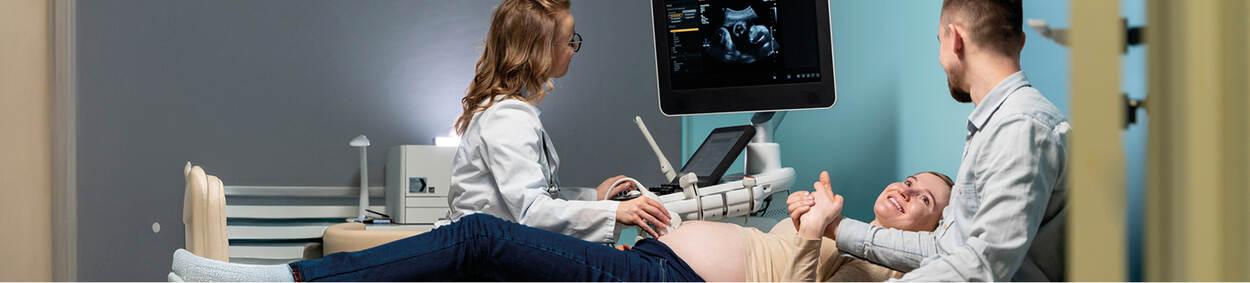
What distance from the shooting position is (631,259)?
1.69 meters

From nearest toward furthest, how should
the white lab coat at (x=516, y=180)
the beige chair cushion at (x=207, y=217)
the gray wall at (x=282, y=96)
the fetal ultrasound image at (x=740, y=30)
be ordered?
the white lab coat at (x=516, y=180)
the beige chair cushion at (x=207, y=217)
the fetal ultrasound image at (x=740, y=30)
the gray wall at (x=282, y=96)

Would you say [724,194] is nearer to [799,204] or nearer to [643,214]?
[643,214]

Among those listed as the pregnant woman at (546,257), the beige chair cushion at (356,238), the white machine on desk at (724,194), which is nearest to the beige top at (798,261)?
the pregnant woman at (546,257)

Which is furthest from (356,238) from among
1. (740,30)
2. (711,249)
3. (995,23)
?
(995,23)

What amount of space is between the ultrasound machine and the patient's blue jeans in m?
0.51

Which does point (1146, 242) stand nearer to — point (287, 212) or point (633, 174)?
point (633, 174)

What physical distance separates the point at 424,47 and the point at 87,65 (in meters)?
1.22

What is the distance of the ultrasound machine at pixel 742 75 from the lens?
2234 millimetres

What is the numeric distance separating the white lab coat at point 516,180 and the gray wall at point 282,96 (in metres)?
1.51

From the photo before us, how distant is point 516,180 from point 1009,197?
0.98 m

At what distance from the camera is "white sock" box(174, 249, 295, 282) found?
148 cm

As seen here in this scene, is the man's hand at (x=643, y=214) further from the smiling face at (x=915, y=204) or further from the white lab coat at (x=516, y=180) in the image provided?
the smiling face at (x=915, y=204)

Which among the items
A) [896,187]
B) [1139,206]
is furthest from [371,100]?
[1139,206]

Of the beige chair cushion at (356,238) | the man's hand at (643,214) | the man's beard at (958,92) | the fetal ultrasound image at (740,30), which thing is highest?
the fetal ultrasound image at (740,30)
